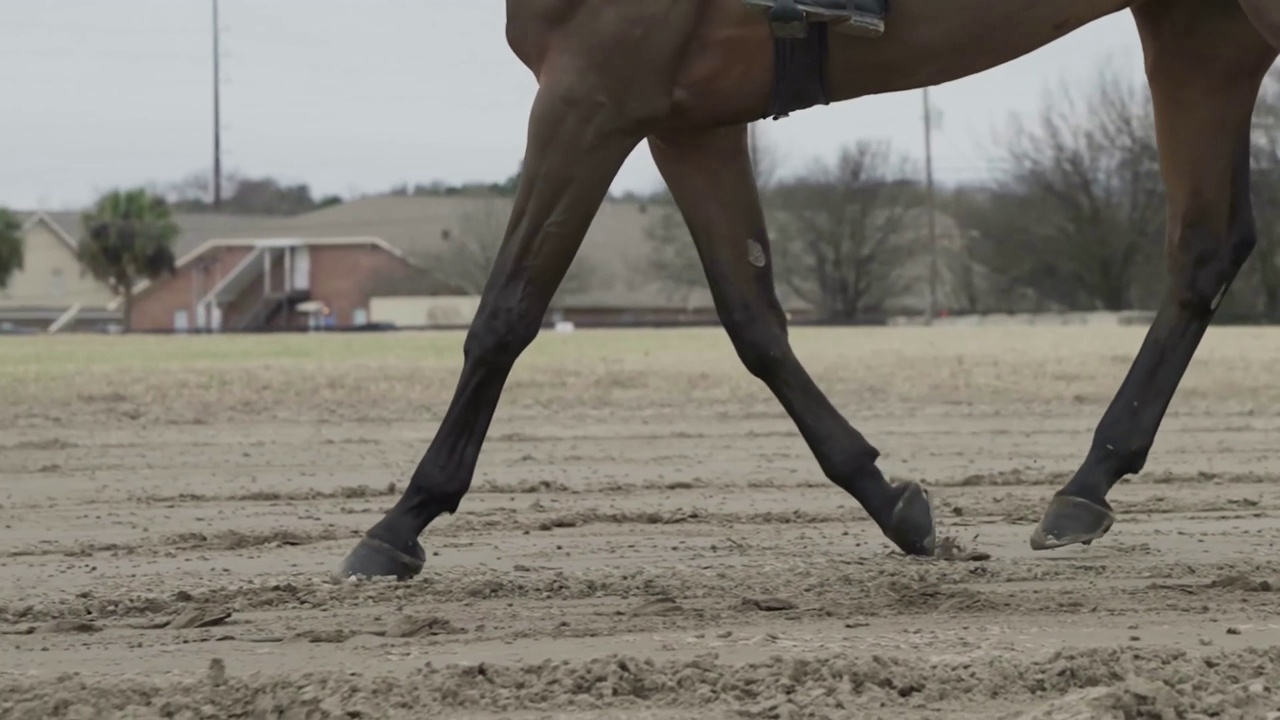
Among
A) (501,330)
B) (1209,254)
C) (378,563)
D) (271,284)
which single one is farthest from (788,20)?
(271,284)

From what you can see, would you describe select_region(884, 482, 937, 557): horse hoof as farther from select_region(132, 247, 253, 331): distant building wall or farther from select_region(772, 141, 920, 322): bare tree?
select_region(132, 247, 253, 331): distant building wall

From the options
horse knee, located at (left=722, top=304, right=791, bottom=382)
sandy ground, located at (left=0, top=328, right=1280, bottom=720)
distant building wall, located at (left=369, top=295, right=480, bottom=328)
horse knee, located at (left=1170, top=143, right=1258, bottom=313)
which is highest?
horse knee, located at (left=1170, top=143, right=1258, bottom=313)

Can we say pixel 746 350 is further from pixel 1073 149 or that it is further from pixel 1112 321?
pixel 1073 149

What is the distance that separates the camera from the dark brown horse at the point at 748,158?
4660 mm

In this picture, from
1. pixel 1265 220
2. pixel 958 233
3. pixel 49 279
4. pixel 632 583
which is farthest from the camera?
pixel 49 279

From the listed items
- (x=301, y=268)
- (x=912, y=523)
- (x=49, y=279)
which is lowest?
(x=49, y=279)

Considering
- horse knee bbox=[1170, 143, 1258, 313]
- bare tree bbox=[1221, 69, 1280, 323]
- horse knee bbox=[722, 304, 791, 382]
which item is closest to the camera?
horse knee bbox=[722, 304, 791, 382]

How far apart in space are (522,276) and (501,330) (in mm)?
168

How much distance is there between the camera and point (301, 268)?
86.8 m

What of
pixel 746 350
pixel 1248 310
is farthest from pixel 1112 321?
pixel 746 350

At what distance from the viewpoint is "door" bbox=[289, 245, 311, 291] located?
282 feet

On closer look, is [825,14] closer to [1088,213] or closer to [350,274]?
[1088,213]

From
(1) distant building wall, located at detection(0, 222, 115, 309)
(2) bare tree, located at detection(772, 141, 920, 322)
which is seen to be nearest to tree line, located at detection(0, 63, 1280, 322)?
(2) bare tree, located at detection(772, 141, 920, 322)

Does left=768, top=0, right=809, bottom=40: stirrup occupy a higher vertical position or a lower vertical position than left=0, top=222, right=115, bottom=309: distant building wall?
higher
